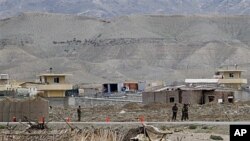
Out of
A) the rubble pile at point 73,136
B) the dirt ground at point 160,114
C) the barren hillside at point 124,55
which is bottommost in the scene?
the dirt ground at point 160,114

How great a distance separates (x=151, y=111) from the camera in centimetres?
6381

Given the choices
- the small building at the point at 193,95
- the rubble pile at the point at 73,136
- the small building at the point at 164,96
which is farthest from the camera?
the small building at the point at 164,96

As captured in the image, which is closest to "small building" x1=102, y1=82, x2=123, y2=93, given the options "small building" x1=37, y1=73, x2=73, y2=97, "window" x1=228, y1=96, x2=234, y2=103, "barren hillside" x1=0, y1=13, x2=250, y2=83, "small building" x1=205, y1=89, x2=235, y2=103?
"small building" x1=37, y1=73, x2=73, y2=97

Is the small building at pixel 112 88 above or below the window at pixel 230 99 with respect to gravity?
above

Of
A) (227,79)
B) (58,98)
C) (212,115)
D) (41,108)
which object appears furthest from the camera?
(227,79)

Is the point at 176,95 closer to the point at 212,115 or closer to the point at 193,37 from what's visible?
the point at 212,115

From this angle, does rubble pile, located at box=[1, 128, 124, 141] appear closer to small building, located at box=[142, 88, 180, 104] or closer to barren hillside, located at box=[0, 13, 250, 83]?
small building, located at box=[142, 88, 180, 104]

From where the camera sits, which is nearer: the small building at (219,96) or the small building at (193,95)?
the small building at (193,95)

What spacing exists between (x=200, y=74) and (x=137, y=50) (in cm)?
2931

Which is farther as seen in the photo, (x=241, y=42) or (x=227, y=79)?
(x=241, y=42)

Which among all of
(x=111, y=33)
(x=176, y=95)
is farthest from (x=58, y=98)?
(x=111, y=33)

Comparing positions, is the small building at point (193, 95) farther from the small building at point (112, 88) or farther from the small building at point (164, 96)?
the small building at point (112, 88)

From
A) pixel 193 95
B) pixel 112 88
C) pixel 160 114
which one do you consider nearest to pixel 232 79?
pixel 112 88

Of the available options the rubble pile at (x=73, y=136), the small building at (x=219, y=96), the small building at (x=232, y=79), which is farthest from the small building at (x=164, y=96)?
the rubble pile at (x=73, y=136)
